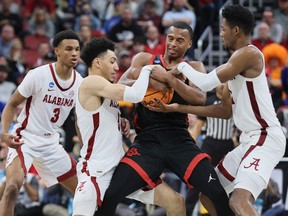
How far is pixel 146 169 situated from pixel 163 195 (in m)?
0.30

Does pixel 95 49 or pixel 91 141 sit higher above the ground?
pixel 95 49

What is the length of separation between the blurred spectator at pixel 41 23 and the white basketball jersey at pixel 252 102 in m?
8.70

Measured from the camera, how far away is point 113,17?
1586 cm

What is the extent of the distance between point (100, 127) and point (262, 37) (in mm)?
7076

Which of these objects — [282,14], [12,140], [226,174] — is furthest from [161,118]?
[282,14]

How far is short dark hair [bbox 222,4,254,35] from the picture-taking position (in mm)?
7438

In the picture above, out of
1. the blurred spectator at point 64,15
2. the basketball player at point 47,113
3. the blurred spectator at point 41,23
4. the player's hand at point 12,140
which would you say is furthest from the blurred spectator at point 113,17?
the player's hand at point 12,140

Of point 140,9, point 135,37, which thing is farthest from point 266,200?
point 140,9

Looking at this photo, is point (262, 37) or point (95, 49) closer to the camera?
point (95, 49)

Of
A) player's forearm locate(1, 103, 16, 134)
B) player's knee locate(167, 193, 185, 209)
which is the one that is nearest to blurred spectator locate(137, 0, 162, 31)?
player's forearm locate(1, 103, 16, 134)

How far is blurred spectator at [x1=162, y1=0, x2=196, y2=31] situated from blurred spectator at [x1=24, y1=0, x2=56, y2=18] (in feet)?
8.27

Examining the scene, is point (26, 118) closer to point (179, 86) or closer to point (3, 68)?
point (179, 86)

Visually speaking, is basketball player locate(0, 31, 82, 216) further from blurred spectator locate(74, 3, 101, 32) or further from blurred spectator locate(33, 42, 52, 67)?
blurred spectator locate(74, 3, 101, 32)

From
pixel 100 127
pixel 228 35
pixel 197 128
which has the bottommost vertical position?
pixel 197 128
